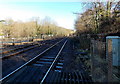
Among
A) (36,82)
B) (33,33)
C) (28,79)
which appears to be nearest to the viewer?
(36,82)

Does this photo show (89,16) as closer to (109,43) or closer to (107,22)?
(107,22)

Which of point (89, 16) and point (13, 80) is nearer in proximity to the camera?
point (13, 80)

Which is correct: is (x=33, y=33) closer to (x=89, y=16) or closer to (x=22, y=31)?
(x=22, y=31)

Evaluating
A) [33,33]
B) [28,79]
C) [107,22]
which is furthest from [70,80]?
[33,33]

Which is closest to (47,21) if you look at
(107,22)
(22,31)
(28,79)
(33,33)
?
(33,33)

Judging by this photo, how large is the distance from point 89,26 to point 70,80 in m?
13.4

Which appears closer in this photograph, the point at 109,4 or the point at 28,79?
the point at 28,79

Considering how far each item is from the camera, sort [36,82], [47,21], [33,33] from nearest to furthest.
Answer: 1. [36,82]
2. [33,33]
3. [47,21]

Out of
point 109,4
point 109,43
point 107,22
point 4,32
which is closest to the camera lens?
point 109,43

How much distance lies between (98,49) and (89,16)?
9916mm

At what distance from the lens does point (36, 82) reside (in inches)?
157

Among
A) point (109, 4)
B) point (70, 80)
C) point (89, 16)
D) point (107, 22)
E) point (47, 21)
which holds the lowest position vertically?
point (70, 80)

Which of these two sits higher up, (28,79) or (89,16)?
(89,16)

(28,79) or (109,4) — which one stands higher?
(109,4)
